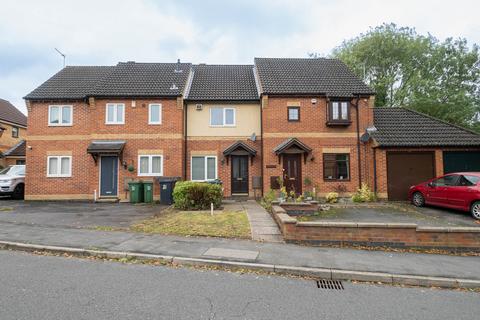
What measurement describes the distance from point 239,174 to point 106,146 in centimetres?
739

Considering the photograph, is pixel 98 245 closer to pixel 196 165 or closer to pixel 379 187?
pixel 196 165

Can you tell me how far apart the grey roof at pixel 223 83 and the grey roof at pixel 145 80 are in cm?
92

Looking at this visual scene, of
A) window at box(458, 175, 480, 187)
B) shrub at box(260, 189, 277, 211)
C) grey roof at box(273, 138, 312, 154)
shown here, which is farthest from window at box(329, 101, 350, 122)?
window at box(458, 175, 480, 187)

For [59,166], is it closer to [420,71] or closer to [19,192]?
[19,192]

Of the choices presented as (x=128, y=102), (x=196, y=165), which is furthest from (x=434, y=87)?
(x=128, y=102)

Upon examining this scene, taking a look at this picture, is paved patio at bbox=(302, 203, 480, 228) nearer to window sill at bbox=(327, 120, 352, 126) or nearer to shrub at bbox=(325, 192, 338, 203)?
shrub at bbox=(325, 192, 338, 203)

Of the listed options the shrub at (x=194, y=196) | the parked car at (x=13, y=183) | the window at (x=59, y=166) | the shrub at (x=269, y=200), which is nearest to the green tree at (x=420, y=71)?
the shrub at (x=269, y=200)

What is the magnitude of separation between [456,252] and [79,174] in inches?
667

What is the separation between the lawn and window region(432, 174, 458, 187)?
8590mm

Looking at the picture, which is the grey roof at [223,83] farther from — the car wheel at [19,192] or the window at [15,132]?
the window at [15,132]

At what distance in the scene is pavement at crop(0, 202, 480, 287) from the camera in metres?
5.47

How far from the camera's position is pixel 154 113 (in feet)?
52.2

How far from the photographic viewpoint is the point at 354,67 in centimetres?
2691

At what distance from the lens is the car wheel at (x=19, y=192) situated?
16.3 meters
